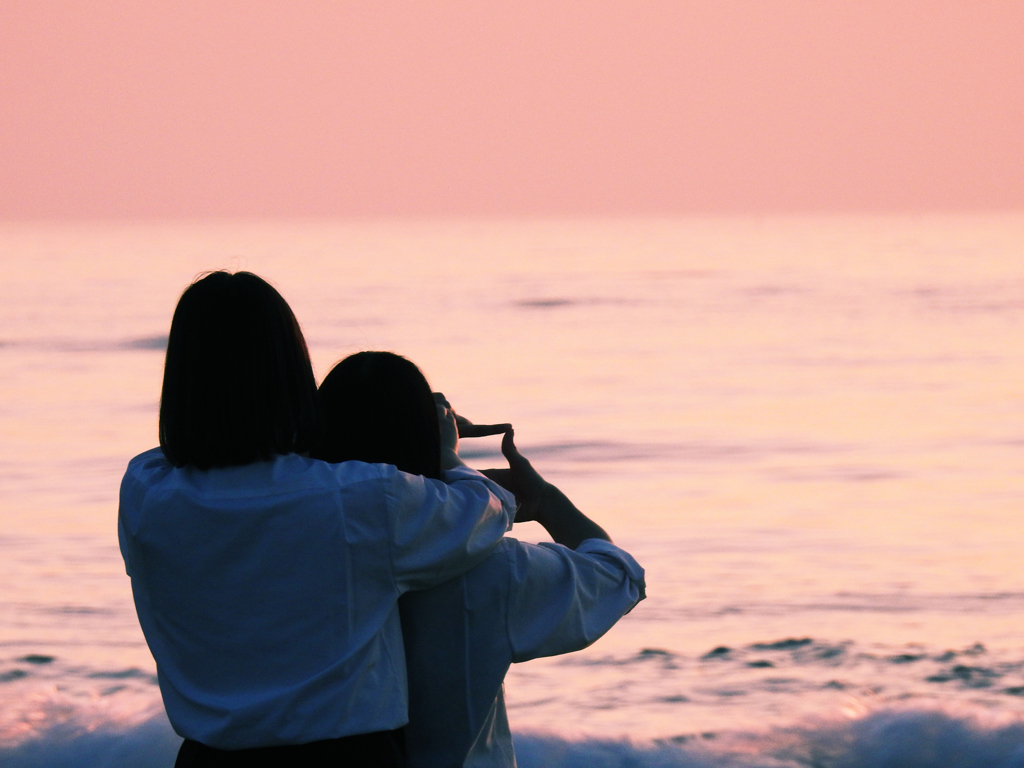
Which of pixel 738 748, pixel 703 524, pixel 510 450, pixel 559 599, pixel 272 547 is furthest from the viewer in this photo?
pixel 703 524

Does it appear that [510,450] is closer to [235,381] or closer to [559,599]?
Result: [559,599]

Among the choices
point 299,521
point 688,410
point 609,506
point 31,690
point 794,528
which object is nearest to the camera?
point 299,521

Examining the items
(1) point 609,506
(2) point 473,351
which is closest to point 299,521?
(1) point 609,506

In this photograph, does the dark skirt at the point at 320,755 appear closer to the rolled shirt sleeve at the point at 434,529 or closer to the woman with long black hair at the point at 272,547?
the woman with long black hair at the point at 272,547

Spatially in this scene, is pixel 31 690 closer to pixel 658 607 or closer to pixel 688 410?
pixel 658 607

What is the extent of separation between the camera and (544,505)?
1604 millimetres

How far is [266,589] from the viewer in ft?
4.43

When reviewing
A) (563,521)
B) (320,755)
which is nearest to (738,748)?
(563,521)

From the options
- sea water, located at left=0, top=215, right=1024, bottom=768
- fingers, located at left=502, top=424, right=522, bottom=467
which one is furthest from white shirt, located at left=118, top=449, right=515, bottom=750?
sea water, located at left=0, top=215, right=1024, bottom=768

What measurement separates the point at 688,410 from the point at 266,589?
40.8 ft

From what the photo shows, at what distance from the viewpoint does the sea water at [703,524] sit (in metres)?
4.50

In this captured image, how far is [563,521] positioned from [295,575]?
0.40 meters

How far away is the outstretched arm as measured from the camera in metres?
1.58

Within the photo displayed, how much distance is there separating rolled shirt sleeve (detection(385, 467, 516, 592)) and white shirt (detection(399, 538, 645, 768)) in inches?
1.8
